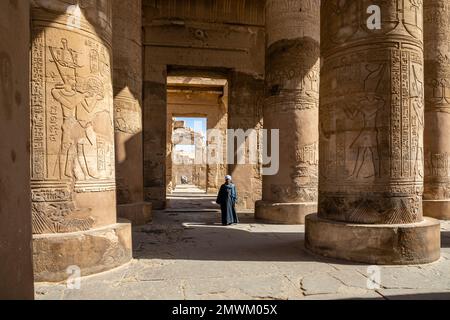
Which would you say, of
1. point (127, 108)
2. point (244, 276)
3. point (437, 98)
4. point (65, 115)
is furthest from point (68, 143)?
point (437, 98)

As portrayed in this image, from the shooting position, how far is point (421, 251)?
4227 mm

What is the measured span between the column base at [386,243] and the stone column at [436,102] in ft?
14.0

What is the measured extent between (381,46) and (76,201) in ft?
13.5

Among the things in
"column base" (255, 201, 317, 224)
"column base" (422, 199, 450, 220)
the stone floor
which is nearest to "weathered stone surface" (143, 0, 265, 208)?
"column base" (255, 201, 317, 224)

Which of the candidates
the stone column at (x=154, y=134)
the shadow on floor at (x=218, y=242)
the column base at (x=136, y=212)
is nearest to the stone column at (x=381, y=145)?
the shadow on floor at (x=218, y=242)

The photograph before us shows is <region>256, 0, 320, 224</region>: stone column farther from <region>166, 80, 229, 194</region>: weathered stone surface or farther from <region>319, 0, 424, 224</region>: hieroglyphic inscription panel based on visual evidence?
<region>166, 80, 229, 194</region>: weathered stone surface

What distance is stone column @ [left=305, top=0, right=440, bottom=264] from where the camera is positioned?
4.25 meters

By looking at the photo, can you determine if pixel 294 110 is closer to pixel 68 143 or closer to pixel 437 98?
pixel 437 98

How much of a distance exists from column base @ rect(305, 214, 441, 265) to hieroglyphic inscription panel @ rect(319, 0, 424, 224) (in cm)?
17

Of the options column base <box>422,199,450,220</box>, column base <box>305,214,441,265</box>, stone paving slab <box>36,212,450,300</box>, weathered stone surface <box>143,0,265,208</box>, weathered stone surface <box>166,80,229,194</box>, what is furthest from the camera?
weathered stone surface <box>166,80,229,194</box>

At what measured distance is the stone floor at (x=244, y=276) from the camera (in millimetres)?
3244

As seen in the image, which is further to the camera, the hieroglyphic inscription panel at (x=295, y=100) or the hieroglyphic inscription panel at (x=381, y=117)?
the hieroglyphic inscription panel at (x=295, y=100)

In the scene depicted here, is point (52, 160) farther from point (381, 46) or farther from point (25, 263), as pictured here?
point (381, 46)

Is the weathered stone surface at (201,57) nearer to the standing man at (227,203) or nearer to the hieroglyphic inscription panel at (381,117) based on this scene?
the standing man at (227,203)
